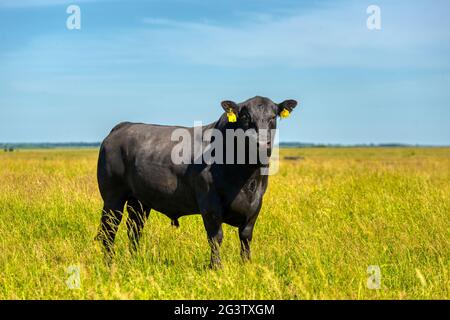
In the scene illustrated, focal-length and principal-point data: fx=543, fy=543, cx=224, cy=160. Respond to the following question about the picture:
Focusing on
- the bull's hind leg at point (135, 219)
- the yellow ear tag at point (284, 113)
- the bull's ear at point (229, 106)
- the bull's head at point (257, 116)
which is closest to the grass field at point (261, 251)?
the bull's hind leg at point (135, 219)

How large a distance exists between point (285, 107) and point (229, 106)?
0.79 meters

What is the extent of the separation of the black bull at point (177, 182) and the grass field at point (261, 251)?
411mm

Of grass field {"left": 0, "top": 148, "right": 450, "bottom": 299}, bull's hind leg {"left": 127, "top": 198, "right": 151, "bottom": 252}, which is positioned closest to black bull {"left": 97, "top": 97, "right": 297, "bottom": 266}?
bull's hind leg {"left": 127, "top": 198, "right": 151, "bottom": 252}

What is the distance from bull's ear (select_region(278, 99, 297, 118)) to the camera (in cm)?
696

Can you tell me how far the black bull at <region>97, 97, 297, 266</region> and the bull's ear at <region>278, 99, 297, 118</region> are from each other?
0.04 feet

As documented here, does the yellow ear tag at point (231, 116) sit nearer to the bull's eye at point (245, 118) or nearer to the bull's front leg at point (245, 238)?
the bull's eye at point (245, 118)

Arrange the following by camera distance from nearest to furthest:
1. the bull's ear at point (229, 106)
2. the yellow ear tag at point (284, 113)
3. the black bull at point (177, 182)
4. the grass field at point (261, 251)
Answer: the grass field at point (261, 251)
the bull's ear at point (229, 106)
the black bull at point (177, 182)
the yellow ear tag at point (284, 113)

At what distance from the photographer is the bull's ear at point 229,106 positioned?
21.7 ft

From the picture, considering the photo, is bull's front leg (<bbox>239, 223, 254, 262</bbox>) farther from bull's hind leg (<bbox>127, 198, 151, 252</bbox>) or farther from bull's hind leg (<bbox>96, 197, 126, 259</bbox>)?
bull's hind leg (<bbox>96, 197, 126, 259</bbox>)

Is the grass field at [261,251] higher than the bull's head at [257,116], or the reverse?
the bull's head at [257,116]

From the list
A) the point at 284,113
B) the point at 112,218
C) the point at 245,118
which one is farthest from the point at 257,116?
the point at 112,218
